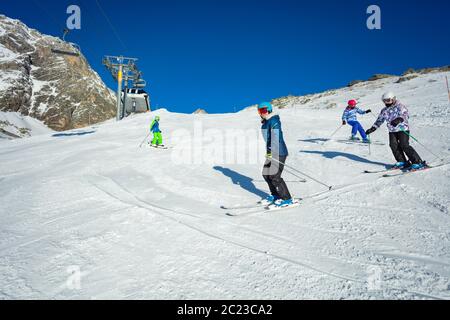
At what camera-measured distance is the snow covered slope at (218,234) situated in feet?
8.46

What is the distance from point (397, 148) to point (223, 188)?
165 inches

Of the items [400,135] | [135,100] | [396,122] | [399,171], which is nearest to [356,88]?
[135,100]

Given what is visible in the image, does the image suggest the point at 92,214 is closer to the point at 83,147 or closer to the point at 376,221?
the point at 376,221

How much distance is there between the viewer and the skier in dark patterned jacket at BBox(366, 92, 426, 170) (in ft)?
20.4

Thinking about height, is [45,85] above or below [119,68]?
above

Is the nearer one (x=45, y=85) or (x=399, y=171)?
(x=399, y=171)

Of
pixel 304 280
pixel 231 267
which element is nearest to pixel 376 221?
pixel 304 280

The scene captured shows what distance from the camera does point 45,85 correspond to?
174125 mm

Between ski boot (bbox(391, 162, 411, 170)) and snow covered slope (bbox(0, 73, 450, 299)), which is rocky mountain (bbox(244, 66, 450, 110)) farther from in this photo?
snow covered slope (bbox(0, 73, 450, 299))

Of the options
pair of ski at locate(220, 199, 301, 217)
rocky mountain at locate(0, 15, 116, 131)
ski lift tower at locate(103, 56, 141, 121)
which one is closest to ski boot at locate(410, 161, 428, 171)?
pair of ski at locate(220, 199, 301, 217)

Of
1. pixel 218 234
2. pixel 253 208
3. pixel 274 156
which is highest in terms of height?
pixel 274 156

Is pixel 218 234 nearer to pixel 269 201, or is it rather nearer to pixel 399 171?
pixel 269 201

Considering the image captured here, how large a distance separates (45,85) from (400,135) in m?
209

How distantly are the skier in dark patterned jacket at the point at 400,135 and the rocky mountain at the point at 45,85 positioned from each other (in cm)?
17375
